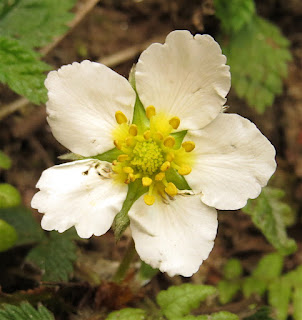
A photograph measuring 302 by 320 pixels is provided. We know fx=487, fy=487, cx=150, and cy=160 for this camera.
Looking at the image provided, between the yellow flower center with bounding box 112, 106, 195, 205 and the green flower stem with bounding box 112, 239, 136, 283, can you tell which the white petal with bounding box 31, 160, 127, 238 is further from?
the green flower stem with bounding box 112, 239, 136, 283

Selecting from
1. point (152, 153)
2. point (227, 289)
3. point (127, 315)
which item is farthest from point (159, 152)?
point (227, 289)

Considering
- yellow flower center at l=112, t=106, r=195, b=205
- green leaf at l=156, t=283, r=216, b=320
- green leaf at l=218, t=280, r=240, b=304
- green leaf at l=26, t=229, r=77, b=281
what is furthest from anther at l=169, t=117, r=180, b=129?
green leaf at l=218, t=280, r=240, b=304

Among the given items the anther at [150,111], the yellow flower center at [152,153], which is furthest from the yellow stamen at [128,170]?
the anther at [150,111]

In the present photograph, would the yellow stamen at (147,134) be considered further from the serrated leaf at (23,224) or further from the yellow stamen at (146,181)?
the serrated leaf at (23,224)

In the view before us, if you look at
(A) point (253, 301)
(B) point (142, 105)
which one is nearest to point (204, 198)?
(B) point (142, 105)

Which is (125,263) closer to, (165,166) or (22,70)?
(165,166)

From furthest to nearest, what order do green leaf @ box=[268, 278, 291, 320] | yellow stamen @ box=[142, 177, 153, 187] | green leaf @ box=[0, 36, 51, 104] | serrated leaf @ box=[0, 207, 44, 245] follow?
1. green leaf @ box=[268, 278, 291, 320]
2. serrated leaf @ box=[0, 207, 44, 245]
3. green leaf @ box=[0, 36, 51, 104]
4. yellow stamen @ box=[142, 177, 153, 187]
